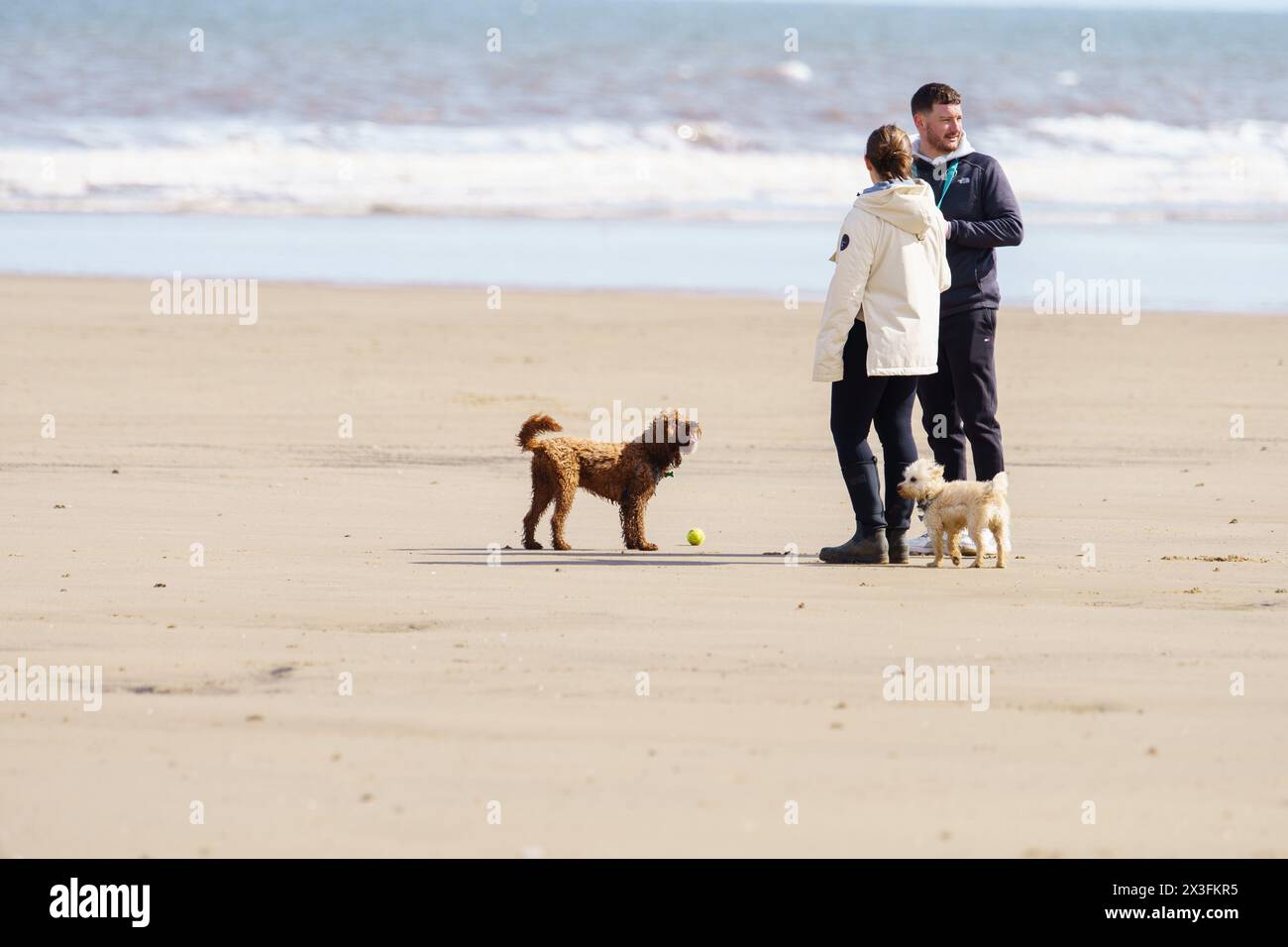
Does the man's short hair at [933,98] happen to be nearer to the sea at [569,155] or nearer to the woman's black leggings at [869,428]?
the woman's black leggings at [869,428]

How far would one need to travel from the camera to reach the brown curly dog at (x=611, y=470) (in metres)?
7.78

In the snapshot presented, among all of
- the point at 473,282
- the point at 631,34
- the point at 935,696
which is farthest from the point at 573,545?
the point at 631,34

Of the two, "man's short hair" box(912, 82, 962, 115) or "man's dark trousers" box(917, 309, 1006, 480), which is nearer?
"man's short hair" box(912, 82, 962, 115)

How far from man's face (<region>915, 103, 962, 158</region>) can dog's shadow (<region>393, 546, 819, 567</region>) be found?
1.89m

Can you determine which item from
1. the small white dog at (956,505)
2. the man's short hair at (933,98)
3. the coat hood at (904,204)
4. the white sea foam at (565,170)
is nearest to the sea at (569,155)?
the white sea foam at (565,170)

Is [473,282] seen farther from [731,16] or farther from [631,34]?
[731,16]

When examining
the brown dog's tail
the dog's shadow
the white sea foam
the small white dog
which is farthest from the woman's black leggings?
the white sea foam

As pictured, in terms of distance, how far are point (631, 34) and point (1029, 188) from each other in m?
33.9

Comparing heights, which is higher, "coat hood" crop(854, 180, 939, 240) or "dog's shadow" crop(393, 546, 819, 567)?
"coat hood" crop(854, 180, 939, 240)

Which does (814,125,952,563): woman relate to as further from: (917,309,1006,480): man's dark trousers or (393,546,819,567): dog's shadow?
(393,546,819,567): dog's shadow

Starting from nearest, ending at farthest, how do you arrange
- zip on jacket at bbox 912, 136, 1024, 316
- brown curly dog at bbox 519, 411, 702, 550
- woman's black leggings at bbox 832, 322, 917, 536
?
woman's black leggings at bbox 832, 322, 917, 536, zip on jacket at bbox 912, 136, 1024, 316, brown curly dog at bbox 519, 411, 702, 550

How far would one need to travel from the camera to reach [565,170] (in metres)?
32.4

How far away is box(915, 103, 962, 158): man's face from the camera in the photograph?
23.7 ft

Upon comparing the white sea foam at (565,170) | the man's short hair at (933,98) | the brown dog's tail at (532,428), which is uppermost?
the white sea foam at (565,170)
